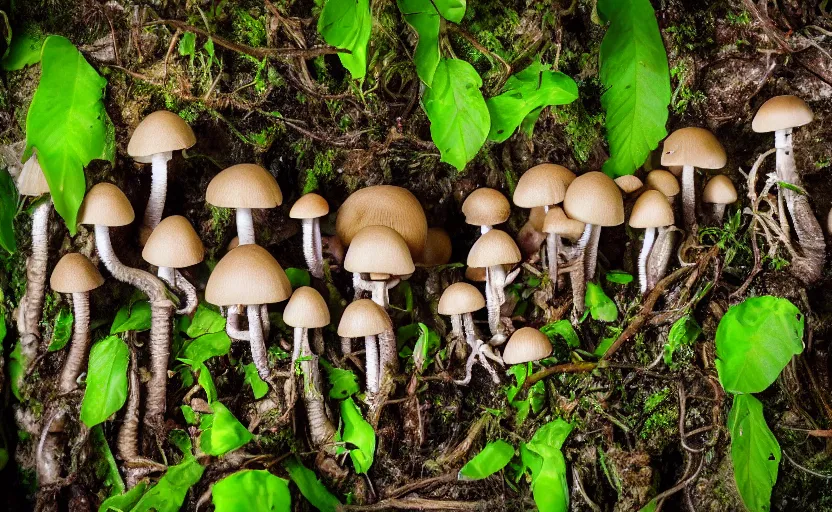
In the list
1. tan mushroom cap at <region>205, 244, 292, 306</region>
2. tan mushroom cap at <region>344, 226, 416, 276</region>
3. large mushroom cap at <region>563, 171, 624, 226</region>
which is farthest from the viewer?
large mushroom cap at <region>563, 171, 624, 226</region>

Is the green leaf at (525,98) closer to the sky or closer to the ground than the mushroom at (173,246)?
closer to the sky

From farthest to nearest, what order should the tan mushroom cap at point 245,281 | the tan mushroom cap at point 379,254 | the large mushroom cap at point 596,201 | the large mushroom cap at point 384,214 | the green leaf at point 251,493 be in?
the large mushroom cap at point 384,214 < the large mushroom cap at point 596,201 < the tan mushroom cap at point 379,254 < the tan mushroom cap at point 245,281 < the green leaf at point 251,493

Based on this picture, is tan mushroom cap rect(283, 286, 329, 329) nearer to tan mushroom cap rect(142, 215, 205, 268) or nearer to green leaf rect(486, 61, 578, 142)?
tan mushroom cap rect(142, 215, 205, 268)

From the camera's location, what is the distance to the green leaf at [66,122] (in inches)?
82.0

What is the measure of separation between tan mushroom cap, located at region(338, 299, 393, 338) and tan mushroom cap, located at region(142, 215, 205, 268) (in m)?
0.60

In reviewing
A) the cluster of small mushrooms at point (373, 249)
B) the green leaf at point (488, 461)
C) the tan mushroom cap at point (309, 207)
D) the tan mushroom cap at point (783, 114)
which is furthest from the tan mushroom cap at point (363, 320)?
the tan mushroom cap at point (783, 114)

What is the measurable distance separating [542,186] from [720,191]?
30.8 inches

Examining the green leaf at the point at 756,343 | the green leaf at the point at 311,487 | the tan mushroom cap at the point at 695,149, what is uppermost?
the tan mushroom cap at the point at 695,149

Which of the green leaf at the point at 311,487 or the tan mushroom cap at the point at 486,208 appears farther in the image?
the tan mushroom cap at the point at 486,208

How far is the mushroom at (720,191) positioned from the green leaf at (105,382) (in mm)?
2466

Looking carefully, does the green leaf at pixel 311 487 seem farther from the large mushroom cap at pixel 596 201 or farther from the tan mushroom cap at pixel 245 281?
the large mushroom cap at pixel 596 201

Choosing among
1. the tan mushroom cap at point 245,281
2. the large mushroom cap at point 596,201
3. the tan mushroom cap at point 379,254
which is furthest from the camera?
the large mushroom cap at point 596,201

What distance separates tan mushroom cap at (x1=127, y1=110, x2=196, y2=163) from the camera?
2170 mm

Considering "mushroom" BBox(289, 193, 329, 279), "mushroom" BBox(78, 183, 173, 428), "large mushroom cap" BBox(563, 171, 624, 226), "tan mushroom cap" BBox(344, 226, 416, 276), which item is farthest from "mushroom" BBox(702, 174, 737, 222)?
"mushroom" BBox(78, 183, 173, 428)
